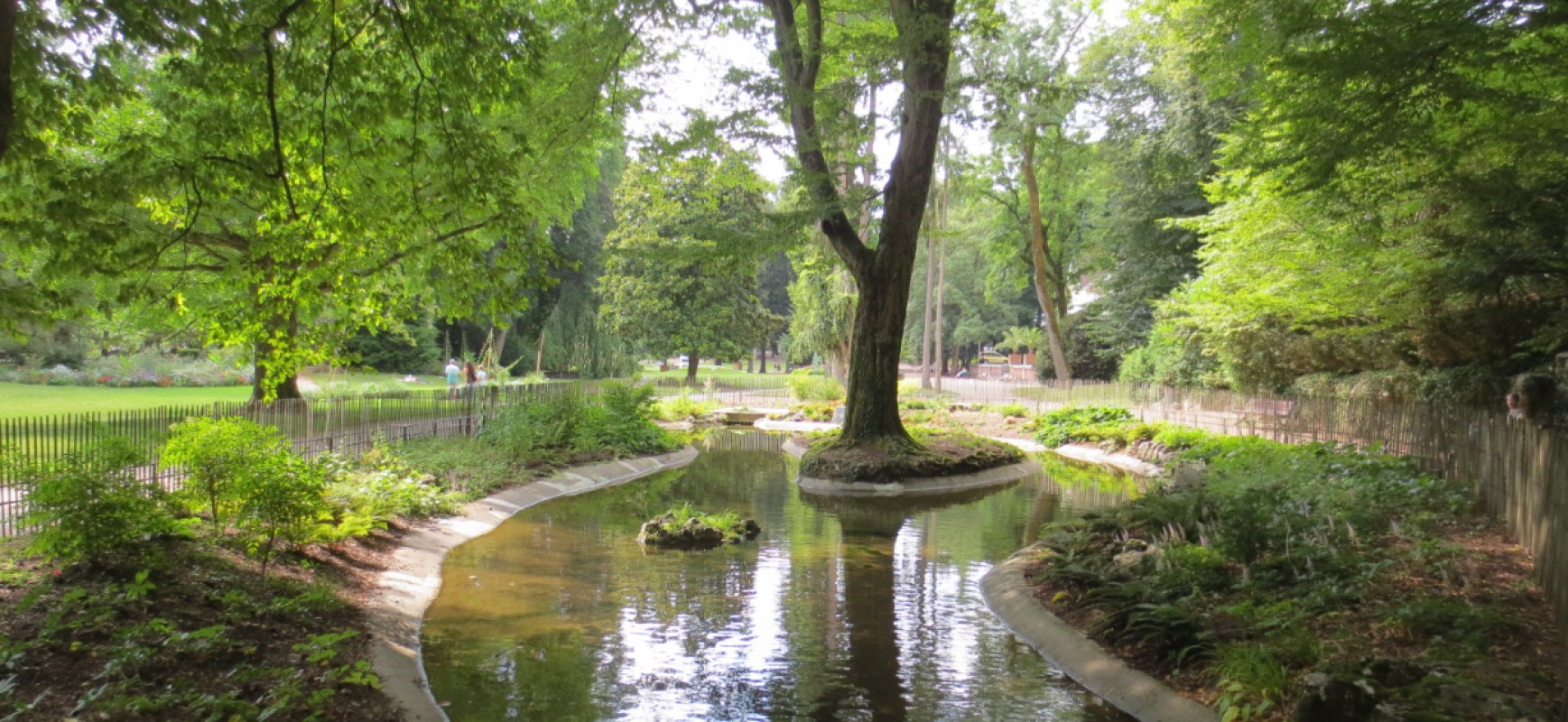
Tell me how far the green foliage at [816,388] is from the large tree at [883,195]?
59.7 feet

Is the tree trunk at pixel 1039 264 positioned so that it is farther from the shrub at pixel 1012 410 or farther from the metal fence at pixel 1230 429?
the metal fence at pixel 1230 429

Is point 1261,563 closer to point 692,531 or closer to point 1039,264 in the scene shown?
point 692,531

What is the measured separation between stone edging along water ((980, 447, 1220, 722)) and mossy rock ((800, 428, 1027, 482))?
7.11m

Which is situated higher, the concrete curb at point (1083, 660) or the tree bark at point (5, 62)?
the tree bark at point (5, 62)

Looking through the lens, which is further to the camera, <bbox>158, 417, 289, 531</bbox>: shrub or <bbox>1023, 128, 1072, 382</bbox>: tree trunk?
<bbox>1023, 128, 1072, 382</bbox>: tree trunk

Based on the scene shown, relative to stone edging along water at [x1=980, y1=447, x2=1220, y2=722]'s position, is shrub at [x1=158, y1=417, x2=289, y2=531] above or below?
above

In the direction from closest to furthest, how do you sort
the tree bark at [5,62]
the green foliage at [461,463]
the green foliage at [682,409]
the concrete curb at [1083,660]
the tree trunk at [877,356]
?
the tree bark at [5,62], the concrete curb at [1083,660], the green foliage at [461,463], the tree trunk at [877,356], the green foliage at [682,409]

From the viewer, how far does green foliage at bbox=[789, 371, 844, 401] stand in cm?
3891

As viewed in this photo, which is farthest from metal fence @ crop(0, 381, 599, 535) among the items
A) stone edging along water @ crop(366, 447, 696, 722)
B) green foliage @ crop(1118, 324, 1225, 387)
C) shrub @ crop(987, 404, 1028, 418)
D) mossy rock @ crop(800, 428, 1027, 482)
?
green foliage @ crop(1118, 324, 1225, 387)

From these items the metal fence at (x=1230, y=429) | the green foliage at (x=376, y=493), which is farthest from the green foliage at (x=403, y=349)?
the green foliage at (x=376, y=493)

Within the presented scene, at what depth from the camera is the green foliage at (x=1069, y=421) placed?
27484 mm

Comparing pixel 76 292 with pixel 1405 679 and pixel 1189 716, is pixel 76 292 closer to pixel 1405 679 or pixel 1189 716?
pixel 1189 716

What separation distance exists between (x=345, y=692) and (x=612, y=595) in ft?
12.3

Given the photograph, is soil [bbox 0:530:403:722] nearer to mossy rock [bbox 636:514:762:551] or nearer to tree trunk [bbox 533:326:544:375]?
mossy rock [bbox 636:514:762:551]
